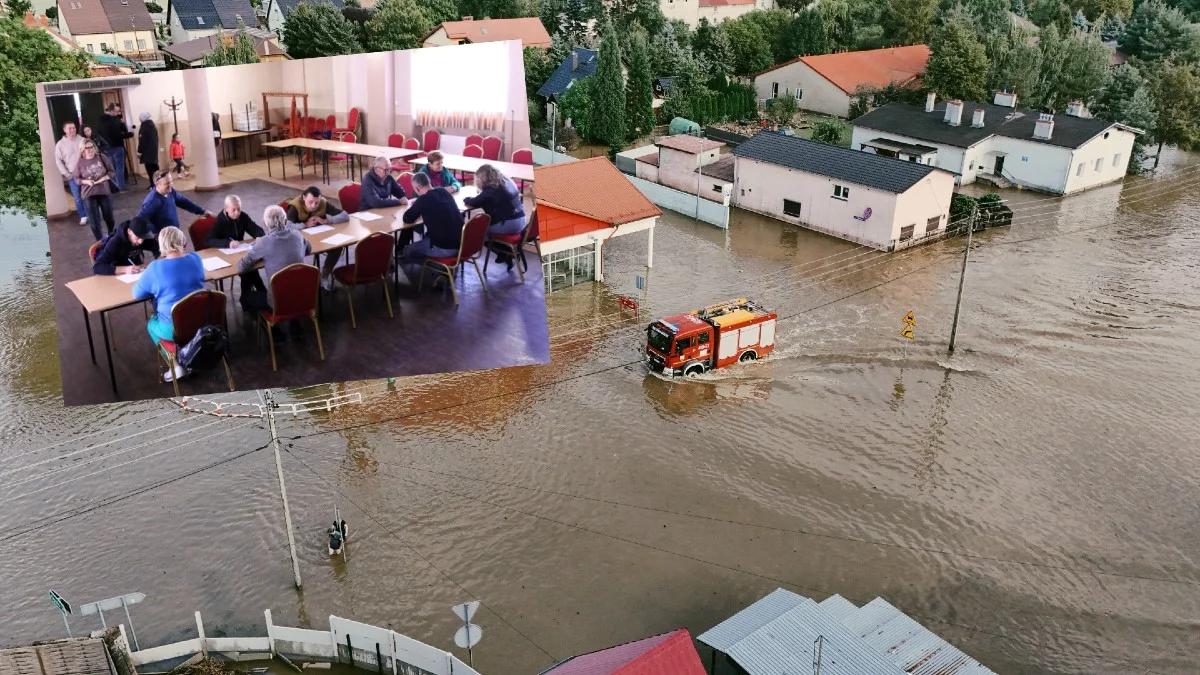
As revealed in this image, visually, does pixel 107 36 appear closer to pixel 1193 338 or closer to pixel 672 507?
pixel 672 507

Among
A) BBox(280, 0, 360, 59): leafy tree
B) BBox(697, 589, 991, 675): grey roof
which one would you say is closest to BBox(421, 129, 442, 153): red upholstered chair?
BBox(697, 589, 991, 675): grey roof

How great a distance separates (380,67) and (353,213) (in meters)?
0.86

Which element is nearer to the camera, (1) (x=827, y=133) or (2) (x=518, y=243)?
(2) (x=518, y=243)

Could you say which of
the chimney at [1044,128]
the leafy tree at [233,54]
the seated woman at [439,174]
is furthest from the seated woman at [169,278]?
the chimney at [1044,128]

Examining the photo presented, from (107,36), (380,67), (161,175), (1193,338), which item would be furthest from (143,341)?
(1193,338)

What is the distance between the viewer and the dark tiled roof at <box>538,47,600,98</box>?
107ft

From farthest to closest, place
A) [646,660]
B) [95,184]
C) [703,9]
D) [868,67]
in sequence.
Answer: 1. [703,9]
2. [868,67]
3. [646,660]
4. [95,184]

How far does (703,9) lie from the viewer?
47000mm

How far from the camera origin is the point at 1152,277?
21.3 metres

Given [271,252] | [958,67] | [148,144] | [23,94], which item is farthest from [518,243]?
[958,67]

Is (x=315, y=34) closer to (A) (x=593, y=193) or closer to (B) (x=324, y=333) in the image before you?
(A) (x=593, y=193)

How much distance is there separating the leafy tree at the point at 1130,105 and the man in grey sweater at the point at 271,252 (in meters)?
31.5

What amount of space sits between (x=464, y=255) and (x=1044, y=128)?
26.7 metres

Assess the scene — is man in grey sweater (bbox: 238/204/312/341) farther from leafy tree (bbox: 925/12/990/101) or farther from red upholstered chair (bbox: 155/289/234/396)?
leafy tree (bbox: 925/12/990/101)
